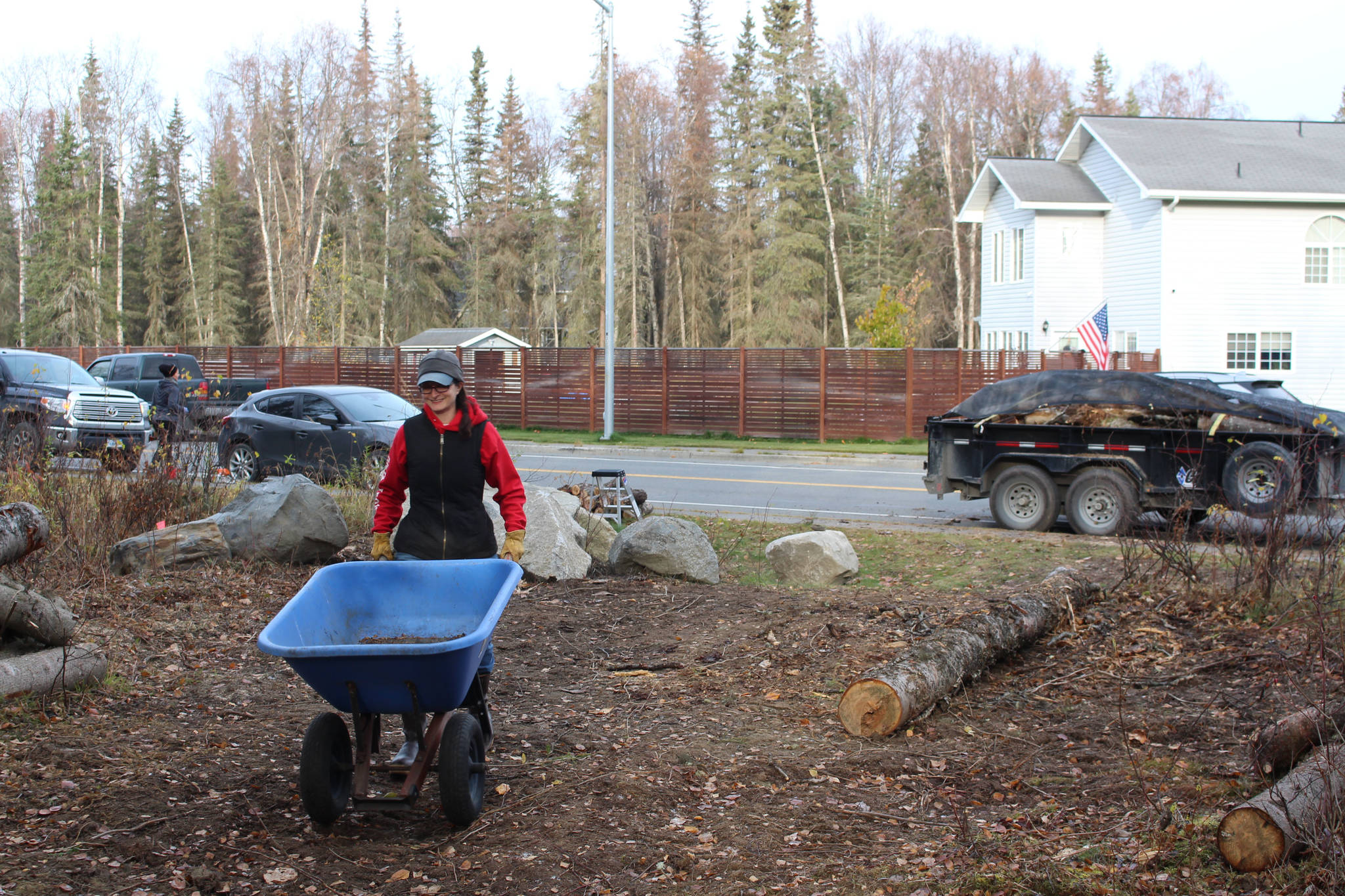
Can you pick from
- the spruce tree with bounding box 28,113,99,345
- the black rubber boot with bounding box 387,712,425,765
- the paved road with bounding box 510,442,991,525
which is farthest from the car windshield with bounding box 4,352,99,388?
the spruce tree with bounding box 28,113,99,345

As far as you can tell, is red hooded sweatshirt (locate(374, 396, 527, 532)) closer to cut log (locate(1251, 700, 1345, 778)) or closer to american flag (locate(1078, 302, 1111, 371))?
cut log (locate(1251, 700, 1345, 778))

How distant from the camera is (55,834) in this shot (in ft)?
13.3

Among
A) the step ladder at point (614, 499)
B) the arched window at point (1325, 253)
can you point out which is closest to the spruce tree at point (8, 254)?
the step ladder at point (614, 499)

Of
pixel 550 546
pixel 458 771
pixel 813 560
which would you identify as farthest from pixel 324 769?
pixel 813 560

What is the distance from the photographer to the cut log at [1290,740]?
409 centimetres

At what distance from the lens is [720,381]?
85.3 ft

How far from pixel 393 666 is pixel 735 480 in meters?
14.1

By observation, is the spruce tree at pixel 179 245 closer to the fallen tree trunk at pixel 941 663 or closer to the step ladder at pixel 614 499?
the step ladder at pixel 614 499

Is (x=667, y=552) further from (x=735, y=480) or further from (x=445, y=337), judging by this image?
(x=445, y=337)

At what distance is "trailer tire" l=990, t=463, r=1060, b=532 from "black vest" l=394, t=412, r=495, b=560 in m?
8.29

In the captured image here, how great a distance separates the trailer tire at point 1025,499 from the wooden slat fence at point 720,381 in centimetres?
1003

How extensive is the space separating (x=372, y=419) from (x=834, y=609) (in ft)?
31.9

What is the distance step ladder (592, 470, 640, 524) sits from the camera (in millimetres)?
11453

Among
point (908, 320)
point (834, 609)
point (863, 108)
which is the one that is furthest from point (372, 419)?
point (863, 108)
